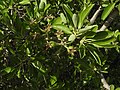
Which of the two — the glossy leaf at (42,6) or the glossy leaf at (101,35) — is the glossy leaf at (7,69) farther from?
the glossy leaf at (101,35)

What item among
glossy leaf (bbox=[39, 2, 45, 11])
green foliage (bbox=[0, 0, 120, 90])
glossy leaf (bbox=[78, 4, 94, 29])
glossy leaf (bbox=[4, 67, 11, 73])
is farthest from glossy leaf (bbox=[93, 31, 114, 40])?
glossy leaf (bbox=[4, 67, 11, 73])

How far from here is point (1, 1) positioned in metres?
2.17

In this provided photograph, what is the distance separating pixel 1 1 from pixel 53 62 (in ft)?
2.08

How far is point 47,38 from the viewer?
2105 millimetres

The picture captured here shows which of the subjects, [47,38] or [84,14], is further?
[47,38]

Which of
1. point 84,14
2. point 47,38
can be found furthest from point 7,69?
point 84,14

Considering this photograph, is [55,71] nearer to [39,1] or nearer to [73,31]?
[39,1]

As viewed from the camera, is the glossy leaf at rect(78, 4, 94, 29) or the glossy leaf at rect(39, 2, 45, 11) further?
the glossy leaf at rect(39, 2, 45, 11)

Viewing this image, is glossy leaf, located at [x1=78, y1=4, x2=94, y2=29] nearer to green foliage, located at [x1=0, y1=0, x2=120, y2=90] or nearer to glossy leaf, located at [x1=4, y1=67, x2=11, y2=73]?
green foliage, located at [x1=0, y1=0, x2=120, y2=90]

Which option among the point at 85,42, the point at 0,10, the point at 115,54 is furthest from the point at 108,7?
the point at 115,54

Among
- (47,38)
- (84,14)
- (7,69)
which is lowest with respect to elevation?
(7,69)

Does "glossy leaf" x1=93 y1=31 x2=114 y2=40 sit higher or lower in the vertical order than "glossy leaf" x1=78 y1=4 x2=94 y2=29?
lower

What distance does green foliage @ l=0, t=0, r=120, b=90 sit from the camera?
1971 mm

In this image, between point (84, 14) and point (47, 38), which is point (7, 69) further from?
point (84, 14)
